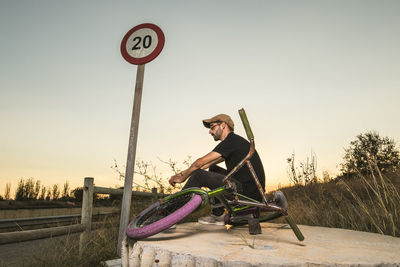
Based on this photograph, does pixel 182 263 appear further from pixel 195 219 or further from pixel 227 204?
pixel 195 219

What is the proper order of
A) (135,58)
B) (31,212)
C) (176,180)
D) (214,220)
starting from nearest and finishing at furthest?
(176,180) < (214,220) < (135,58) < (31,212)

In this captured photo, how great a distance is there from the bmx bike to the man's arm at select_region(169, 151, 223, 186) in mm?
216

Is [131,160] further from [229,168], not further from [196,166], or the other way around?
[229,168]

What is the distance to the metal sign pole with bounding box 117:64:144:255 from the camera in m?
2.94

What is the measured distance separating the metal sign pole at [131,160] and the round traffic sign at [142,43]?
166 millimetres

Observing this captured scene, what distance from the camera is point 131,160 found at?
2969 mm

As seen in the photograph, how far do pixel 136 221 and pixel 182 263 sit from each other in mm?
901

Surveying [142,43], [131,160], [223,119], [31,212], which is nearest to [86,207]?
[131,160]

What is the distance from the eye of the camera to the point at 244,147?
275 centimetres

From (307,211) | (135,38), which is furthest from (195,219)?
(135,38)

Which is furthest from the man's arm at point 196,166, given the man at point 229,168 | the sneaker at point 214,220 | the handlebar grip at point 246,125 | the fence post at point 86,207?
the fence post at point 86,207

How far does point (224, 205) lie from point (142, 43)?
2.28 m

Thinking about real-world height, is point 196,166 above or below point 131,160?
below

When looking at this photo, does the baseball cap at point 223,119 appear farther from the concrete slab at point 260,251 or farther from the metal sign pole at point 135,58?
the concrete slab at point 260,251
